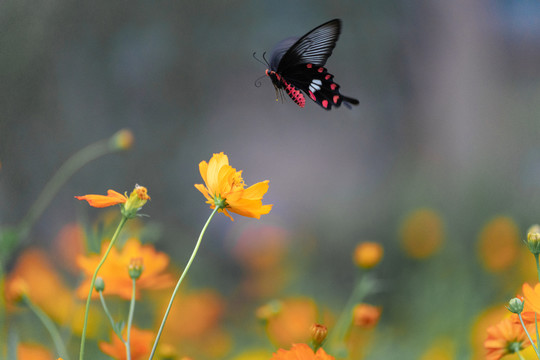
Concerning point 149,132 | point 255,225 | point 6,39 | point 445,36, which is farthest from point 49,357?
point 445,36

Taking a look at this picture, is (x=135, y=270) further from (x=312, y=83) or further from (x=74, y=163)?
(x=74, y=163)

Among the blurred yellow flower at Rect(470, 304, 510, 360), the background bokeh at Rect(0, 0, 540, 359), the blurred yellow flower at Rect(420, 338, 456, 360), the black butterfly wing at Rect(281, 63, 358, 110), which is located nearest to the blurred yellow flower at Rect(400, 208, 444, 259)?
the background bokeh at Rect(0, 0, 540, 359)

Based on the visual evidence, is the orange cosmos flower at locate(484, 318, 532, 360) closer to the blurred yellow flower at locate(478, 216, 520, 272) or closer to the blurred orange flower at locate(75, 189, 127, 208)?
the blurred orange flower at locate(75, 189, 127, 208)

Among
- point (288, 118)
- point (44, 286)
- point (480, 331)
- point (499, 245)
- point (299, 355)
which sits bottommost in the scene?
point (299, 355)

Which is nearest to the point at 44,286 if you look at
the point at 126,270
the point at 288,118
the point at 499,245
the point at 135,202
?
the point at 126,270

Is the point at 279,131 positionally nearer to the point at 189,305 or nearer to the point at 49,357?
the point at 189,305
